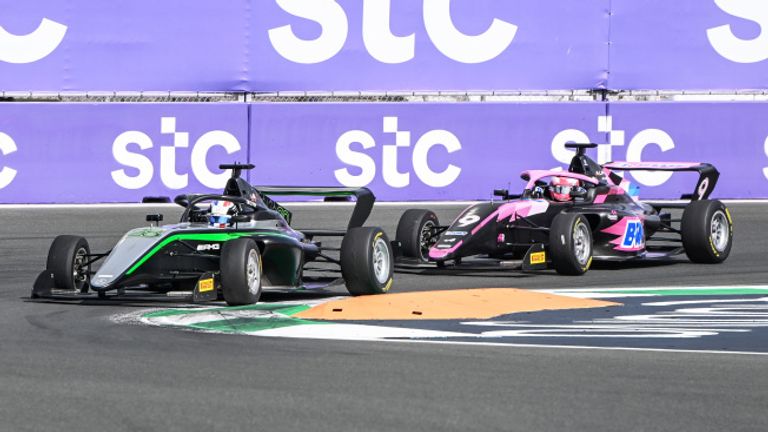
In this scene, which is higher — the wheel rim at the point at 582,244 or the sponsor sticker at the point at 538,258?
the wheel rim at the point at 582,244

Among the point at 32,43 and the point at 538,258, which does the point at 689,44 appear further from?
the point at 32,43

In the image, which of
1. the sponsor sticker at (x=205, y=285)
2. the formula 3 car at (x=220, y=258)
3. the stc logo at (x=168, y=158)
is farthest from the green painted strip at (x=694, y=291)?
the stc logo at (x=168, y=158)

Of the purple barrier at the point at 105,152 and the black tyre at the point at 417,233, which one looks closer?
the black tyre at the point at 417,233

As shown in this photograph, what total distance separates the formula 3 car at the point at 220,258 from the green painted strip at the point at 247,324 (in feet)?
3.00

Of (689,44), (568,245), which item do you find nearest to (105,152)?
(568,245)

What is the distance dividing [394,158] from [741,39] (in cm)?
566

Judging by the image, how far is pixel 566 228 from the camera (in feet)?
45.7

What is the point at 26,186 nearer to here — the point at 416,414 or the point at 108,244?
the point at 108,244

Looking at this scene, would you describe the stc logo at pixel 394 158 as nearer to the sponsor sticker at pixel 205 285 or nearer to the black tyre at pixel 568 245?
the black tyre at pixel 568 245

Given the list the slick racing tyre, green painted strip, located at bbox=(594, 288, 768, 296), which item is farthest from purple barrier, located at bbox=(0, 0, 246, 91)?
green painted strip, located at bbox=(594, 288, 768, 296)

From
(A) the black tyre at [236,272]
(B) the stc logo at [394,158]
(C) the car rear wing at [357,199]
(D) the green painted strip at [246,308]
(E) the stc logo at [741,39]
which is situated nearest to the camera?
(D) the green painted strip at [246,308]

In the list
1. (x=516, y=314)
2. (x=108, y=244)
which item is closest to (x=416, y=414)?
(x=516, y=314)

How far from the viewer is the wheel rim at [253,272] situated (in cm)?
1101

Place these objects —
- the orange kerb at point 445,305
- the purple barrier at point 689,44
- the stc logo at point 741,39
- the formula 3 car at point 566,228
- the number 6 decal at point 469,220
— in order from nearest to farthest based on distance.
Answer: the orange kerb at point 445,305 → the formula 3 car at point 566,228 → the number 6 decal at point 469,220 → the purple barrier at point 689,44 → the stc logo at point 741,39
